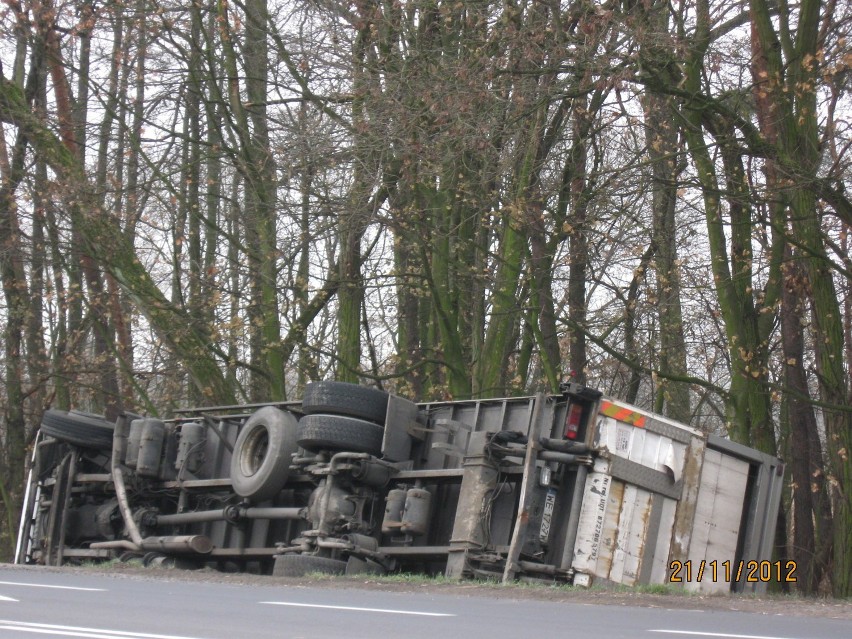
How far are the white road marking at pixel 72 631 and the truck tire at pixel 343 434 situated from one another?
5776mm

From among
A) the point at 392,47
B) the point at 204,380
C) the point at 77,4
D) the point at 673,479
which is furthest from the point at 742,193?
the point at 77,4

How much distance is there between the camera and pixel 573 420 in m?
11.0

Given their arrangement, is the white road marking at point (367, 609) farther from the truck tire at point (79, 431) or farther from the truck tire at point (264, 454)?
the truck tire at point (79, 431)

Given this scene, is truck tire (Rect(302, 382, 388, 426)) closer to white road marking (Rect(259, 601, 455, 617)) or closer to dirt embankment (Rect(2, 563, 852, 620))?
dirt embankment (Rect(2, 563, 852, 620))

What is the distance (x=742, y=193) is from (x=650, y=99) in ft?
9.22

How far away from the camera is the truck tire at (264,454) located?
42.4 ft

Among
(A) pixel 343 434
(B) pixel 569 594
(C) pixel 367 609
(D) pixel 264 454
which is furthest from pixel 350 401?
(C) pixel 367 609

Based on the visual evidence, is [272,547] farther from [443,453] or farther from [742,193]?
[742,193]

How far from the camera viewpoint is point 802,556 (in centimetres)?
2231
